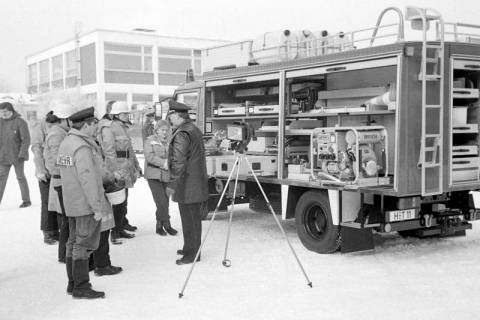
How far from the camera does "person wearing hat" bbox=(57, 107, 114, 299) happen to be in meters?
5.71

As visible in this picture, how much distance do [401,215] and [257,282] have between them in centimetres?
197

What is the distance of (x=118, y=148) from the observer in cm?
849

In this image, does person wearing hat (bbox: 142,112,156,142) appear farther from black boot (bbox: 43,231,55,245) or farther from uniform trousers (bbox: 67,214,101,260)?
uniform trousers (bbox: 67,214,101,260)

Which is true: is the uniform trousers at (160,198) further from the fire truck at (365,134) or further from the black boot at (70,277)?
the black boot at (70,277)

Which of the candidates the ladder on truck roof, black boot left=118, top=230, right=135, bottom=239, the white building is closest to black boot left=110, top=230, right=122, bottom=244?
black boot left=118, top=230, right=135, bottom=239

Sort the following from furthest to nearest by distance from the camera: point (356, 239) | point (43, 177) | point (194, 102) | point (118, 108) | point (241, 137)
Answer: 1. point (194, 102)
2. point (43, 177)
3. point (118, 108)
4. point (356, 239)
5. point (241, 137)

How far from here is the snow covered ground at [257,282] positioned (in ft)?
18.1

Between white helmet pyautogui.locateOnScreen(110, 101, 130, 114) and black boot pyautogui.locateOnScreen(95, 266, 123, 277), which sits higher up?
white helmet pyautogui.locateOnScreen(110, 101, 130, 114)

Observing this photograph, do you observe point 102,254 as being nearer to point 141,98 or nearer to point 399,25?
point 399,25

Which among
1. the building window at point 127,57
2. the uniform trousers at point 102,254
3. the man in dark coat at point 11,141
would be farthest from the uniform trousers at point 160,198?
the building window at point 127,57

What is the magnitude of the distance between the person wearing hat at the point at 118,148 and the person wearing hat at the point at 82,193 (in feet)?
6.96

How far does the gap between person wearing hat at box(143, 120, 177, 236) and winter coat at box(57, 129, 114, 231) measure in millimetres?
3037

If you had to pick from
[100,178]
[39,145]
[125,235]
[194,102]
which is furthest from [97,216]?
[194,102]

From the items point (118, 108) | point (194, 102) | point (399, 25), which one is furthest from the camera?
point (194, 102)
